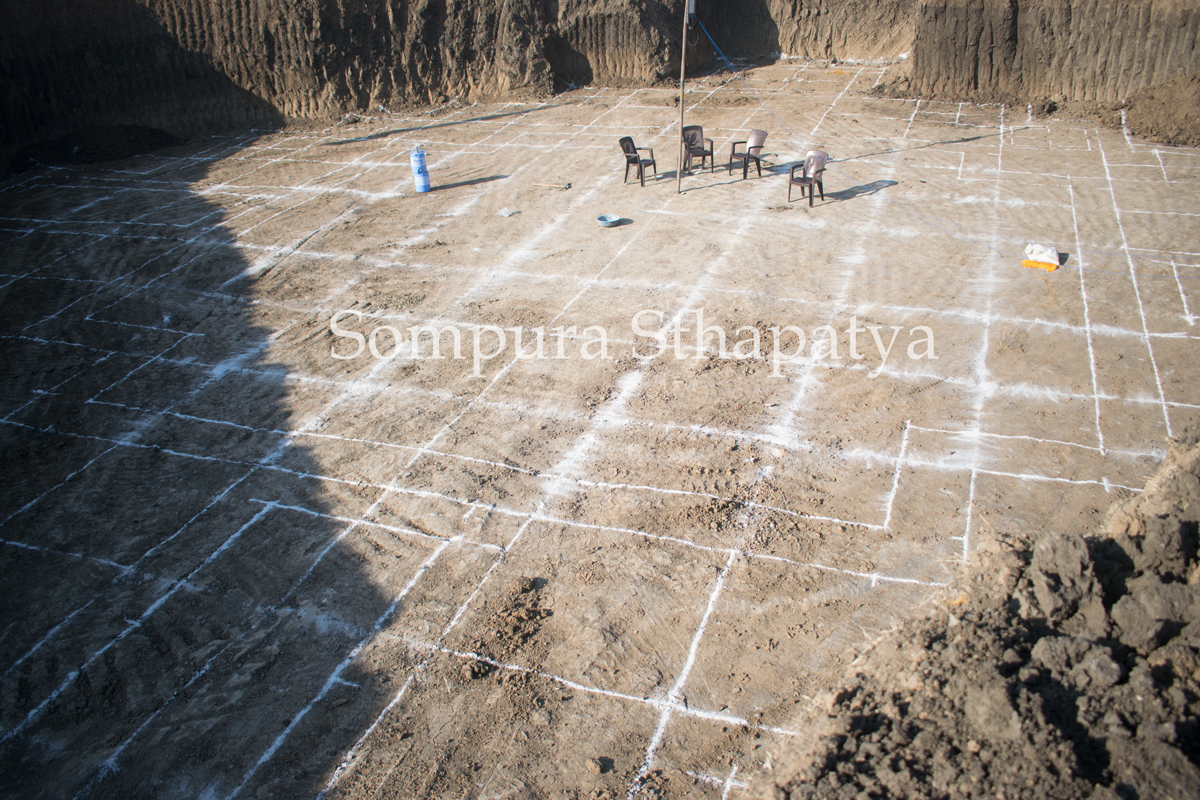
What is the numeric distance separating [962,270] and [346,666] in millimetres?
9443

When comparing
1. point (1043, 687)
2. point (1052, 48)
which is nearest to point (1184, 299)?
point (1043, 687)

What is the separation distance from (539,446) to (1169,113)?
576 inches

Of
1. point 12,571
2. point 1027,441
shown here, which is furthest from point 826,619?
point 12,571

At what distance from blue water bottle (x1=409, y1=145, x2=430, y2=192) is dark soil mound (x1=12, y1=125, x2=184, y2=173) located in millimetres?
8739

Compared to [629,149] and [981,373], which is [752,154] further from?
[981,373]

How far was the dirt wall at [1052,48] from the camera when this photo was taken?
15312 millimetres

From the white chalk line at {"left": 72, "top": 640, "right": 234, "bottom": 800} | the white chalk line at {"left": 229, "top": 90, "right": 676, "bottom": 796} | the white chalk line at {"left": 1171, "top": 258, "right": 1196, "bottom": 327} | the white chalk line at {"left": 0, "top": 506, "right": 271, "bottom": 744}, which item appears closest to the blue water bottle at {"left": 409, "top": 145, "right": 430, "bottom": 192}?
the white chalk line at {"left": 229, "top": 90, "right": 676, "bottom": 796}

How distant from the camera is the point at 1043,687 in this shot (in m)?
4.13

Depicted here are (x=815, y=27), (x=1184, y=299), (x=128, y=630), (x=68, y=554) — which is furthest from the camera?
(x=815, y=27)

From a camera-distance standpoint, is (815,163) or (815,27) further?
(815,27)

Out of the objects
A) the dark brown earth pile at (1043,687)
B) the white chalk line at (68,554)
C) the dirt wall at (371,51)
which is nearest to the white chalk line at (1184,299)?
the dark brown earth pile at (1043,687)

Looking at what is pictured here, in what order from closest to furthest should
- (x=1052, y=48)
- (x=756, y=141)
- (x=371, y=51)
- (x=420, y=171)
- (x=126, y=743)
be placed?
(x=126, y=743)
(x=756, y=141)
(x=420, y=171)
(x=1052, y=48)
(x=371, y=51)

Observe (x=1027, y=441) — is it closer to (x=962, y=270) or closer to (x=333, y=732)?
(x=962, y=270)

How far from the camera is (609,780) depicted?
16.1ft
